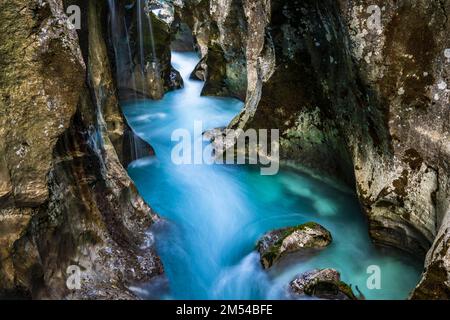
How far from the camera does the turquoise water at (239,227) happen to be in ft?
26.1

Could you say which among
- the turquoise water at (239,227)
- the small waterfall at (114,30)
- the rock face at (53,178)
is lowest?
the turquoise water at (239,227)

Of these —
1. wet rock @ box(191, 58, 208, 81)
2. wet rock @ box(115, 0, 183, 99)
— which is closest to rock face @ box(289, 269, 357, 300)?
wet rock @ box(115, 0, 183, 99)

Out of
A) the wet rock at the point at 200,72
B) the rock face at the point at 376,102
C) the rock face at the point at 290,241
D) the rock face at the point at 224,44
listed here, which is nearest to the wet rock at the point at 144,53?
the rock face at the point at 224,44

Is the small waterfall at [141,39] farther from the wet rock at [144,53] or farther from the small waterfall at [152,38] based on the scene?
the small waterfall at [152,38]

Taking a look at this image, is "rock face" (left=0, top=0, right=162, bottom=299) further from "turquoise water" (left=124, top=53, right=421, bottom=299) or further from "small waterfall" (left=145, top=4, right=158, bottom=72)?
"small waterfall" (left=145, top=4, right=158, bottom=72)

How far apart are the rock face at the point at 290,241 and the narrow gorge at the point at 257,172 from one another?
3 cm

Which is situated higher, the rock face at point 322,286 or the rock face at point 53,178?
the rock face at point 53,178

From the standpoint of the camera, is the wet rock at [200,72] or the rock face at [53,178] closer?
the rock face at [53,178]

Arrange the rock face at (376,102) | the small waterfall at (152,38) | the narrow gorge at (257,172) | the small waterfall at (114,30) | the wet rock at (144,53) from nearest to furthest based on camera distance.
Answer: the narrow gorge at (257,172), the rock face at (376,102), the small waterfall at (114,30), the wet rock at (144,53), the small waterfall at (152,38)

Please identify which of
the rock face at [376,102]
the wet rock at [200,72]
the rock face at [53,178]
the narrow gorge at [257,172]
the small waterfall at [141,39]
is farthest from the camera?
the wet rock at [200,72]

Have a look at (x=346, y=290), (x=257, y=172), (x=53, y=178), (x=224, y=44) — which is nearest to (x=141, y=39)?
(x=224, y=44)

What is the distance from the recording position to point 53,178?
6.59 m
